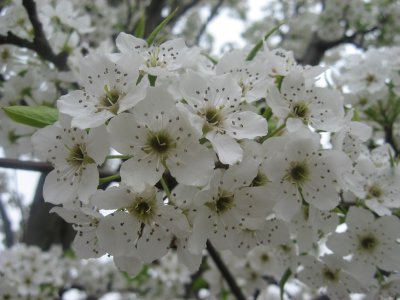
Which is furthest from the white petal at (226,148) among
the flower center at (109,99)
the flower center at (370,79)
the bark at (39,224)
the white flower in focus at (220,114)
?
the bark at (39,224)

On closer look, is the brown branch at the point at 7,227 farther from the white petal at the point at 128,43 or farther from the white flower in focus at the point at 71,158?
the white petal at the point at 128,43

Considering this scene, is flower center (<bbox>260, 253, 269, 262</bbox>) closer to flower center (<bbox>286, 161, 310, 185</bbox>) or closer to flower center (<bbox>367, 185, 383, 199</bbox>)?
flower center (<bbox>367, 185, 383, 199</bbox>)

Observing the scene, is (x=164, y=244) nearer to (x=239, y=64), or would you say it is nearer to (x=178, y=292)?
(x=239, y=64)

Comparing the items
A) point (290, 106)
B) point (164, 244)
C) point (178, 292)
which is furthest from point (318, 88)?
point (178, 292)

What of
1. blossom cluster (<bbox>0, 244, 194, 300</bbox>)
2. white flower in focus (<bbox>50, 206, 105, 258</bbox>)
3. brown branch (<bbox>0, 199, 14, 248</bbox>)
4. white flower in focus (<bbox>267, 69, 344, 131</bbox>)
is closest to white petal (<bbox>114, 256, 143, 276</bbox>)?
white flower in focus (<bbox>50, 206, 105, 258</bbox>)

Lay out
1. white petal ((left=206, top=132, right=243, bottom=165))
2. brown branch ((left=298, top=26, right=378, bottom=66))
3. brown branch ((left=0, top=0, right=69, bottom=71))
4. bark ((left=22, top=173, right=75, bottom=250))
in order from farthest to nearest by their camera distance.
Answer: brown branch ((left=298, top=26, right=378, bottom=66))
bark ((left=22, top=173, right=75, bottom=250))
brown branch ((left=0, top=0, right=69, bottom=71))
white petal ((left=206, top=132, right=243, bottom=165))

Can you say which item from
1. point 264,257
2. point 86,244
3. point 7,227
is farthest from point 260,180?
point 7,227

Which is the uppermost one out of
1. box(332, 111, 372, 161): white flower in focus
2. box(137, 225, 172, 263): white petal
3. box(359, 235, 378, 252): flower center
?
box(332, 111, 372, 161): white flower in focus

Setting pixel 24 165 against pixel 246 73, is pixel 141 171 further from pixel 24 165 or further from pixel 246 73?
pixel 24 165
